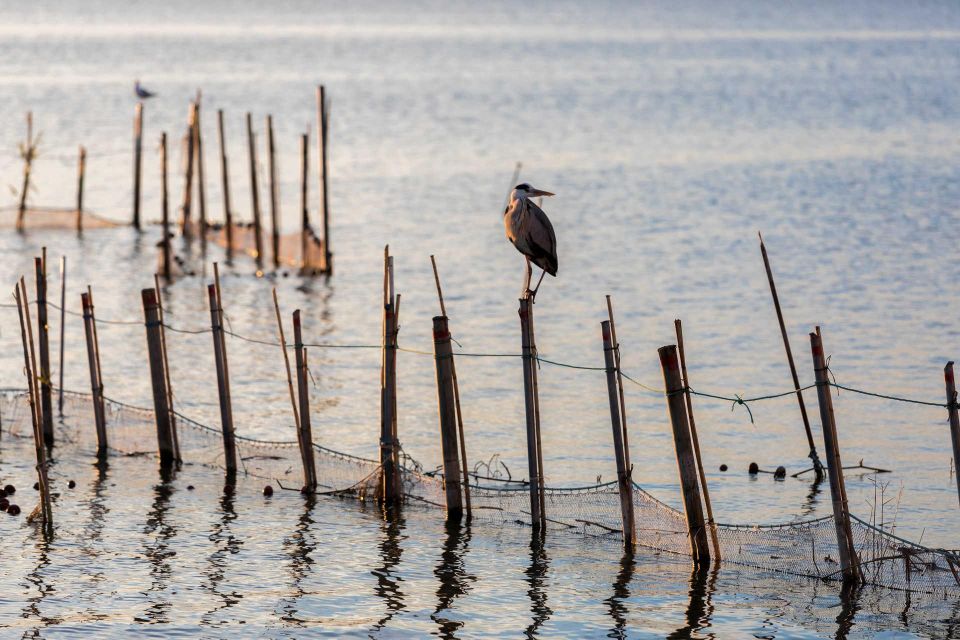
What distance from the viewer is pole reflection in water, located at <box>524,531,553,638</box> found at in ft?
34.7

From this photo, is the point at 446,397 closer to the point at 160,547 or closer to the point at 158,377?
the point at 160,547

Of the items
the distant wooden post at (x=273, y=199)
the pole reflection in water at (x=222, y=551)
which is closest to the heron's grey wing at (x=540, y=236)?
the pole reflection in water at (x=222, y=551)

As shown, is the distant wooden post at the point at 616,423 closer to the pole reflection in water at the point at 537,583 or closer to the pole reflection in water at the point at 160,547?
the pole reflection in water at the point at 537,583

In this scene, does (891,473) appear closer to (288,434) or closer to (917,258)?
(288,434)

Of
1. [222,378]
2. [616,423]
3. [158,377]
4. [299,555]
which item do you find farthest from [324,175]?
[616,423]

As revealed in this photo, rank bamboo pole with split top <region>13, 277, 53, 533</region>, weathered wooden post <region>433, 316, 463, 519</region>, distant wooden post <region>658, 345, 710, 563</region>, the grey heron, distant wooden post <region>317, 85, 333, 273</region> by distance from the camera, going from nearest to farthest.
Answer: distant wooden post <region>658, 345, 710, 563</region> → bamboo pole with split top <region>13, 277, 53, 533</region> → weathered wooden post <region>433, 316, 463, 519</region> → the grey heron → distant wooden post <region>317, 85, 333, 273</region>

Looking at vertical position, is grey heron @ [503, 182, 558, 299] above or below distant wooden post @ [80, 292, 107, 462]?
above

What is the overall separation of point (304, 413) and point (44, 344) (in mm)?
3355

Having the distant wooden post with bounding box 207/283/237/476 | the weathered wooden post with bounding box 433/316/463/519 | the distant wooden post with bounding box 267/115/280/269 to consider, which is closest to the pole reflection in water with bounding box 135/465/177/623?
the distant wooden post with bounding box 207/283/237/476

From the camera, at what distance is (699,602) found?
10805 millimetres

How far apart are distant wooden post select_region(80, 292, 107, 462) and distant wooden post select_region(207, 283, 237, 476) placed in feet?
4.24

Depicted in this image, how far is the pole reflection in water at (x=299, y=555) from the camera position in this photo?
1062cm

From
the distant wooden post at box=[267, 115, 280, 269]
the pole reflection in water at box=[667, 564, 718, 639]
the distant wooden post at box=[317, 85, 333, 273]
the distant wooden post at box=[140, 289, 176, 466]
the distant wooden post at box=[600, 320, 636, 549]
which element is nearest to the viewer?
the pole reflection in water at box=[667, 564, 718, 639]

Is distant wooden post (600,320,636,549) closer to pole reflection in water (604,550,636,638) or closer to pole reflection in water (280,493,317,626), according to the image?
pole reflection in water (604,550,636,638)
